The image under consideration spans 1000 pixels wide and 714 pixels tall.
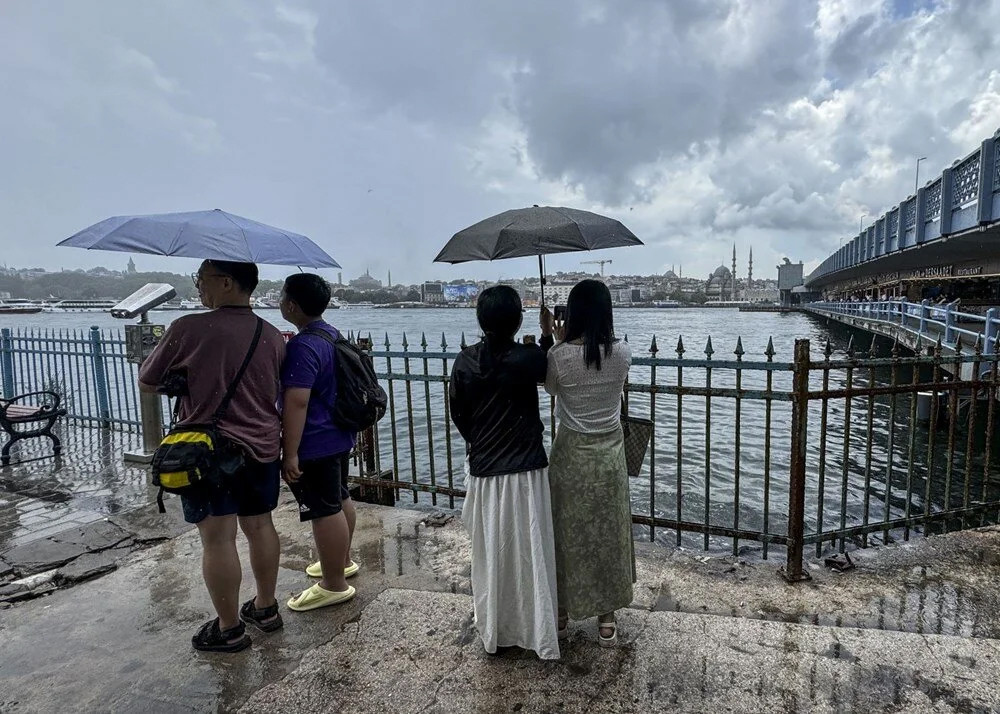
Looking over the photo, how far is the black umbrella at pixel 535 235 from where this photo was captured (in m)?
2.81

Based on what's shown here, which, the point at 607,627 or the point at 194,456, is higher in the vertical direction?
the point at 194,456

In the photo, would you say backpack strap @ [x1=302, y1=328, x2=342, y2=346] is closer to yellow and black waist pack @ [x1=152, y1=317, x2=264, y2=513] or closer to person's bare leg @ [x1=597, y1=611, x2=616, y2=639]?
yellow and black waist pack @ [x1=152, y1=317, x2=264, y2=513]

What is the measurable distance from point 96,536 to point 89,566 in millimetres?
532

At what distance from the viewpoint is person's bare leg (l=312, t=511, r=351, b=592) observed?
3.03m

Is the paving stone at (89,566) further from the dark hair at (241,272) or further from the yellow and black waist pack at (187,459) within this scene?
the dark hair at (241,272)

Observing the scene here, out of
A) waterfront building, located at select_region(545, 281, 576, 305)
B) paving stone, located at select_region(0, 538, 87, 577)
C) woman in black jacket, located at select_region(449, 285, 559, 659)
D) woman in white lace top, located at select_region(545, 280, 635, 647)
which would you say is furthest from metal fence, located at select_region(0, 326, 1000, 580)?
paving stone, located at select_region(0, 538, 87, 577)

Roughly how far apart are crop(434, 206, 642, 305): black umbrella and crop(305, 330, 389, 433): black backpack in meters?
0.66

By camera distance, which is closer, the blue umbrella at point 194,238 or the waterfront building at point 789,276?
the blue umbrella at point 194,238

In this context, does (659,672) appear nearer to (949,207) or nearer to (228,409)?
(228,409)

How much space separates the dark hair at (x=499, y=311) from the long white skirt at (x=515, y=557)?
0.64 meters

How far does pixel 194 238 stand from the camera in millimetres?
2561

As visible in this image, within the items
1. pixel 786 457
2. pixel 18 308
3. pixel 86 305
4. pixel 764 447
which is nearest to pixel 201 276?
pixel 764 447

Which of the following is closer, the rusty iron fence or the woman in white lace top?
the woman in white lace top

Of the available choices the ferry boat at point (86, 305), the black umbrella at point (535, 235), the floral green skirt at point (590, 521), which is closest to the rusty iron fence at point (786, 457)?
the black umbrella at point (535, 235)
